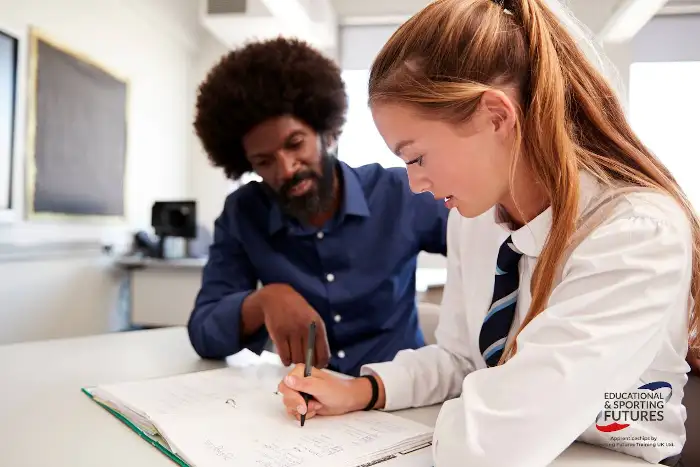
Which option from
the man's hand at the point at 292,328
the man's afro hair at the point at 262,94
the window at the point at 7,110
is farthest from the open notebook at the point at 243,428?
the window at the point at 7,110

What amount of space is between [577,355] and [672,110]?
3944 millimetres

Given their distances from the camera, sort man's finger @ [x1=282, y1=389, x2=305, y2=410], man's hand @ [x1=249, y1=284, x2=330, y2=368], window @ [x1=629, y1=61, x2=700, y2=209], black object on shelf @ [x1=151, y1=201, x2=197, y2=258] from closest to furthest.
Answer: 1. man's finger @ [x1=282, y1=389, x2=305, y2=410]
2. man's hand @ [x1=249, y1=284, x2=330, y2=368]
3. black object on shelf @ [x1=151, y1=201, x2=197, y2=258]
4. window @ [x1=629, y1=61, x2=700, y2=209]

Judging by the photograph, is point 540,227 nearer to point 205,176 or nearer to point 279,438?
point 279,438

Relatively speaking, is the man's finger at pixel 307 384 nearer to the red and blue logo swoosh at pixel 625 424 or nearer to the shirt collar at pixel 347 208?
the red and blue logo swoosh at pixel 625 424

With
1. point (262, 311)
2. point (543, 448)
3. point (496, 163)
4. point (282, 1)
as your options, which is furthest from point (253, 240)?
point (282, 1)

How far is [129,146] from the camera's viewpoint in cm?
342

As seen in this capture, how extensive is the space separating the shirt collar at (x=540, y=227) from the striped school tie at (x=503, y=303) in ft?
0.06

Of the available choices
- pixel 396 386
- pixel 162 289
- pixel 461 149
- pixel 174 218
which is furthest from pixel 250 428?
pixel 174 218

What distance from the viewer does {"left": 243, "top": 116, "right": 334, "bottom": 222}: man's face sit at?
1.37 metres

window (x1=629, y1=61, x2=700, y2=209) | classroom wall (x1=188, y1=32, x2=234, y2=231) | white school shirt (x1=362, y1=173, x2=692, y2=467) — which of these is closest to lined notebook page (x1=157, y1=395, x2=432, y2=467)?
white school shirt (x1=362, y1=173, x2=692, y2=467)

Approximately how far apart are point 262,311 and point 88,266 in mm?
2302

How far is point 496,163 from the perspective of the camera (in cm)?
70

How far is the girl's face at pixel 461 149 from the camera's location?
0.68m

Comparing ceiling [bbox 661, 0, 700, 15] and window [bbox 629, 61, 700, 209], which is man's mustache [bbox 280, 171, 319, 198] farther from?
ceiling [bbox 661, 0, 700, 15]
